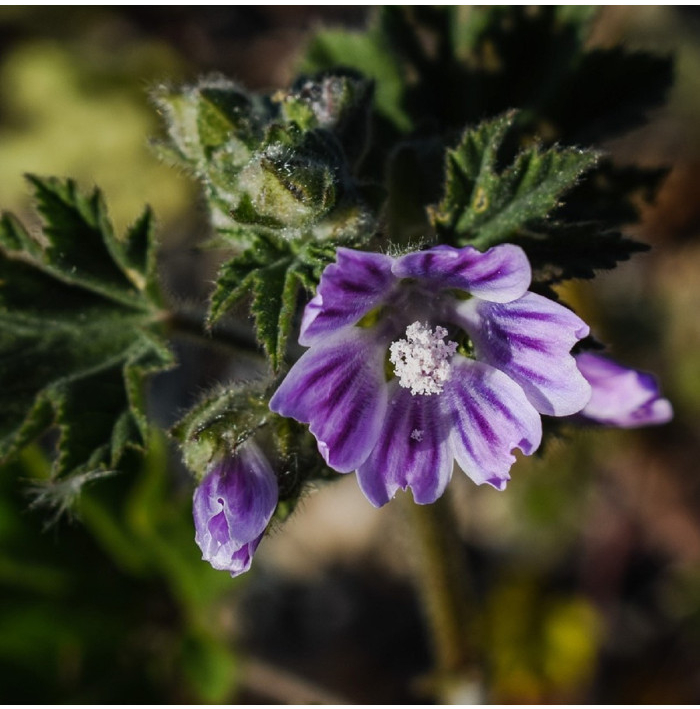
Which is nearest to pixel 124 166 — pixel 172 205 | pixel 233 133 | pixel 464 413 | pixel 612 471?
pixel 172 205

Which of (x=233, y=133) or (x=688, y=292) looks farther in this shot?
(x=688, y=292)

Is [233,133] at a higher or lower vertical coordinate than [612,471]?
higher

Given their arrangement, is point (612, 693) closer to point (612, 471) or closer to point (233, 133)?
point (612, 471)

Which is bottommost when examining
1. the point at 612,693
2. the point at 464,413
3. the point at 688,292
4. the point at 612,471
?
the point at 612,693

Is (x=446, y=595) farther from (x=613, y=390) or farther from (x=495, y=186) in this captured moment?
(x=495, y=186)

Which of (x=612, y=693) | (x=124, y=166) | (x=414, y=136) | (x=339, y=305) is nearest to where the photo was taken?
(x=339, y=305)

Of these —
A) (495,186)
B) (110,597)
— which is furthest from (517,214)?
(110,597)

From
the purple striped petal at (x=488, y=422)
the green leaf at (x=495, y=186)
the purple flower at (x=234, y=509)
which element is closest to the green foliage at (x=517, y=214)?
the green leaf at (x=495, y=186)

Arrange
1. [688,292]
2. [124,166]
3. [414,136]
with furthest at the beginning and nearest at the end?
1. [124,166]
2. [688,292]
3. [414,136]
